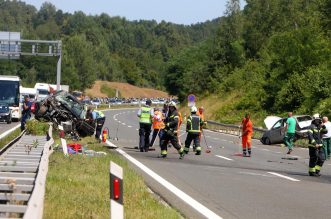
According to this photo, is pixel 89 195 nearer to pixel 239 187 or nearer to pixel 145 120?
pixel 239 187

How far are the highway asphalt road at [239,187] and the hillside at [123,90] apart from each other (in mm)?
132993

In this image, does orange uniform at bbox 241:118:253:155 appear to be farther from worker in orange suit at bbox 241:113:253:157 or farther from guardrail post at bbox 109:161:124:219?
guardrail post at bbox 109:161:124:219

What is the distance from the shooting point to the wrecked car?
2664 centimetres

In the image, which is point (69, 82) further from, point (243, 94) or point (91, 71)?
point (243, 94)

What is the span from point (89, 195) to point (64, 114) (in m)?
16.4

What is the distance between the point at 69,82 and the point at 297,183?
372ft

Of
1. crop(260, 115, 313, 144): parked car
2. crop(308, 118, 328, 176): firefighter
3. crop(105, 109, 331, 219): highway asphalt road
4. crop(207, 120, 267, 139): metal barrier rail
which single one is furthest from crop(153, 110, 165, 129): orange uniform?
crop(207, 120, 267, 139): metal barrier rail

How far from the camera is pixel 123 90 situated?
567 ft

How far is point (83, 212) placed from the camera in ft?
29.8

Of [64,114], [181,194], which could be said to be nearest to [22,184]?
[181,194]

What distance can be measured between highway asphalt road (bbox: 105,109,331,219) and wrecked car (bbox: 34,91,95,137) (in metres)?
5.16

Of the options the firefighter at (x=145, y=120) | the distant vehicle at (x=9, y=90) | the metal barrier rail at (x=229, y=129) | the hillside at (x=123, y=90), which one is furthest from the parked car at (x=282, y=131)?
the hillside at (x=123, y=90)

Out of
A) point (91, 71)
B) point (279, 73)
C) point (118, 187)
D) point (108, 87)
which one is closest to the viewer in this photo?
point (118, 187)

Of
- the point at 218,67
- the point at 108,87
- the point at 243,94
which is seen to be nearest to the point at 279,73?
the point at 243,94
